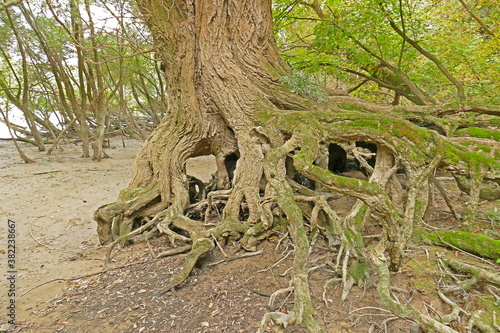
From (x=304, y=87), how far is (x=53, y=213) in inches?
231

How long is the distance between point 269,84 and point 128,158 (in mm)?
10080

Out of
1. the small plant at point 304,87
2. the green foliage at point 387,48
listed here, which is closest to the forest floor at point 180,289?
the small plant at point 304,87

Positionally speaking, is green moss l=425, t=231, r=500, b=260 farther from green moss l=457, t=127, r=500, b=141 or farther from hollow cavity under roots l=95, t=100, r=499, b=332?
green moss l=457, t=127, r=500, b=141

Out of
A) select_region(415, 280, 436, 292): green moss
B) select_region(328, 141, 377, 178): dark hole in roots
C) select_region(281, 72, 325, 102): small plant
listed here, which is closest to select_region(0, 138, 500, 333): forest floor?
select_region(415, 280, 436, 292): green moss

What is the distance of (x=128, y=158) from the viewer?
40.8ft

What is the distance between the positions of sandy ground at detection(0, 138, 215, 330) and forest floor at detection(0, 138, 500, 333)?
0.02m

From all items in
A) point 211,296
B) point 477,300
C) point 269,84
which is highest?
point 269,84

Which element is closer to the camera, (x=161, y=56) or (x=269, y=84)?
(x=269, y=84)

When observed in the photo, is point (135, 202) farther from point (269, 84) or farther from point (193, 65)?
point (269, 84)

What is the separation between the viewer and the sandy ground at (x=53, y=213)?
368cm

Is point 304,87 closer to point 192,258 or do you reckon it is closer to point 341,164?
point 341,164

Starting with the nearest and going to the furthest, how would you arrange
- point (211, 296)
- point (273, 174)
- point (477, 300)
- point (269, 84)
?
point (477, 300), point (273, 174), point (211, 296), point (269, 84)

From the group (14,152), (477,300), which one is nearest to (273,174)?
(477,300)

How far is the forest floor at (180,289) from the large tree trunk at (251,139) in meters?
0.23
